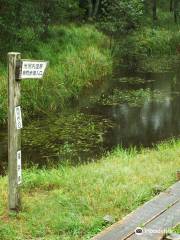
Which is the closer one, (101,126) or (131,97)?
(101,126)

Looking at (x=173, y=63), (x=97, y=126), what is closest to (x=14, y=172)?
(x=97, y=126)

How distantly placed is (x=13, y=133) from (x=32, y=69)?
74 cm

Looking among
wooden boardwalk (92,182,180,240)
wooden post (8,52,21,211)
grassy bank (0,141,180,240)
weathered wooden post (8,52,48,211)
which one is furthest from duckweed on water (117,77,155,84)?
wooden post (8,52,21,211)

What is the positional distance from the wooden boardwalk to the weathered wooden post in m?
1.20

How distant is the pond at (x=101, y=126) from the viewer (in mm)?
10672

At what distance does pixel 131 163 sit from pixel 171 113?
743 cm

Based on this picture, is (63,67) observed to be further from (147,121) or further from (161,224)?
(161,224)

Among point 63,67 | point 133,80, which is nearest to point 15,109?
point 63,67

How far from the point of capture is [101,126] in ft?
42.5

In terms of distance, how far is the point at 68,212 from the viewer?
5402 millimetres

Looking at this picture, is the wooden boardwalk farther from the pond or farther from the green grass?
the green grass

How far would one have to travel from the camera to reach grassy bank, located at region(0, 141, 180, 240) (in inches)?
200

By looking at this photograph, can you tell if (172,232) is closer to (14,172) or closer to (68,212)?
(68,212)

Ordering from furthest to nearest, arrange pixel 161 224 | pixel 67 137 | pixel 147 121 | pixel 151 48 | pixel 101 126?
pixel 151 48 < pixel 147 121 < pixel 101 126 < pixel 67 137 < pixel 161 224
